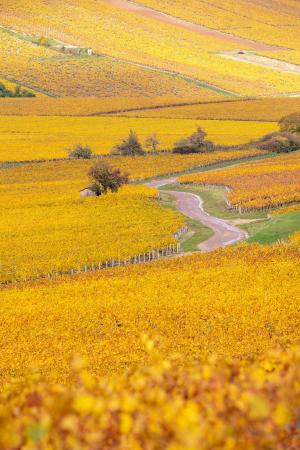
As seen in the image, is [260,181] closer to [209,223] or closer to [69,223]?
[209,223]

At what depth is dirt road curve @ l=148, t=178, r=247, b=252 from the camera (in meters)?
50.3

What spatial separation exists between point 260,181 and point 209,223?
1540 cm

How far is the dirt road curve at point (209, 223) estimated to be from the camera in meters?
50.3

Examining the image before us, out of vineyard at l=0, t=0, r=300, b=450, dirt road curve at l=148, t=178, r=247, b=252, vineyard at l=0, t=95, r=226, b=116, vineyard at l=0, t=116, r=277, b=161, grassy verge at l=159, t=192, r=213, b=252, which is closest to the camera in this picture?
vineyard at l=0, t=0, r=300, b=450

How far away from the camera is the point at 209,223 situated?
5684 cm

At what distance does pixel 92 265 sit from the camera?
44906 millimetres

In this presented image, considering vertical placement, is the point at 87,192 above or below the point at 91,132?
above

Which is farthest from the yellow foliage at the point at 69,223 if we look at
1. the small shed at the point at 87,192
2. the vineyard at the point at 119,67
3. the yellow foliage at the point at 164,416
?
the vineyard at the point at 119,67

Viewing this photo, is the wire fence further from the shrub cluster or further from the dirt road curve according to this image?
the shrub cluster

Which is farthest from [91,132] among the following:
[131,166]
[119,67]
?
[119,67]

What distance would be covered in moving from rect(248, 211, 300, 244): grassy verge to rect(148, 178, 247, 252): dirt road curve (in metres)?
1.20

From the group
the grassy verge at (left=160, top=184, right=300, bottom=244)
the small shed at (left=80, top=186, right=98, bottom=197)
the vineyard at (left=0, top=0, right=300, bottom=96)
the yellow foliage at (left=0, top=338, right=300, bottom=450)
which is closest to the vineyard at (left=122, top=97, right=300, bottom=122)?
the vineyard at (left=0, top=0, right=300, bottom=96)

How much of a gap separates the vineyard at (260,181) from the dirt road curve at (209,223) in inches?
105

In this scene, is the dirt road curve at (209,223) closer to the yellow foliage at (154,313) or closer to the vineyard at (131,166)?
the yellow foliage at (154,313)
